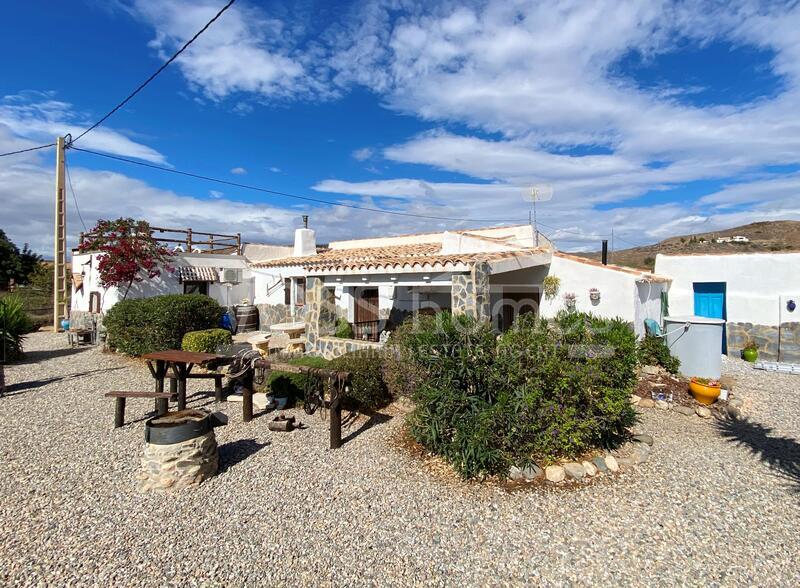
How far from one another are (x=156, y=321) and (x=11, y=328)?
19.1 ft

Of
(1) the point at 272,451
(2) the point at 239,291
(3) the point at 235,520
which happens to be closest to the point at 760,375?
(1) the point at 272,451

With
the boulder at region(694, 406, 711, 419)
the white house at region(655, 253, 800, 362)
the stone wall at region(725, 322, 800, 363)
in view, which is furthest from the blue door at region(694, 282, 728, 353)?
the boulder at region(694, 406, 711, 419)

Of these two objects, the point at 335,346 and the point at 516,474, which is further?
the point at 335,346

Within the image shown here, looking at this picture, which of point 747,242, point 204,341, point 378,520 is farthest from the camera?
point 747,242

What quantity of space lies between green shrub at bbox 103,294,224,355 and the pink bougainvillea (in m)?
2.73

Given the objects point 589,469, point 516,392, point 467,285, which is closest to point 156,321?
point 467,285

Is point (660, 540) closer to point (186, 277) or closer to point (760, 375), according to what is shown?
point (760, 375)

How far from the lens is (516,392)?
6.48m

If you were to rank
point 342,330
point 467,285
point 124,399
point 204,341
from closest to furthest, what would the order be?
point 124,399, point 467,285, point 204,341, point 342,330

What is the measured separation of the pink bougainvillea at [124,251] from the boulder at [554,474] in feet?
61.2

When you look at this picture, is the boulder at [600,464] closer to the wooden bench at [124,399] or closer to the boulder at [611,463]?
the boulder at [611,463]

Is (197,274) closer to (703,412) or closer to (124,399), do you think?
(124,399)

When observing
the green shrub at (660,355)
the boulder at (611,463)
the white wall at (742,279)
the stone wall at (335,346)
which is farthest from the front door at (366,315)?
the white wall at (742,279)

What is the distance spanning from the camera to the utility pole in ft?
70.4
